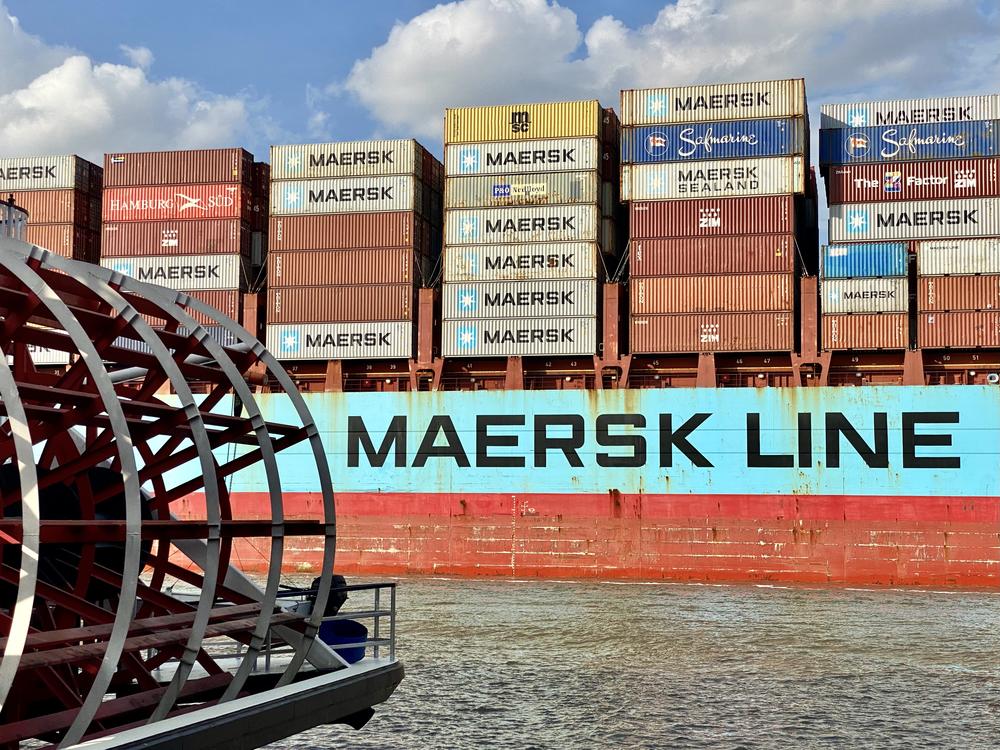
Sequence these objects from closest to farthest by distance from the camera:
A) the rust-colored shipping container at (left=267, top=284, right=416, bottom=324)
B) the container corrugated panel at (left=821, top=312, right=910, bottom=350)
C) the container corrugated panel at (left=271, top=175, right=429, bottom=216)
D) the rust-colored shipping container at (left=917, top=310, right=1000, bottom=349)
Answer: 1. the rust-colored shipping container at (left=917, top=310, right=1000, bottom=349)
2. the container corrugated panel at (left=821, top=312, right=910, bottom=350)
3. the rust-colored shipping container at (left=267, top=284, right=416, bottom=324)
4. the container corrugated panel at (left=271, top=175, right=429, bottom=216)

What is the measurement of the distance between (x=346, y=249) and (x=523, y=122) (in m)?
7.22

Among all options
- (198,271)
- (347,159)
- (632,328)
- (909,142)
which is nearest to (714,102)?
(909,142)

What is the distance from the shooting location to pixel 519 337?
36.3 meters

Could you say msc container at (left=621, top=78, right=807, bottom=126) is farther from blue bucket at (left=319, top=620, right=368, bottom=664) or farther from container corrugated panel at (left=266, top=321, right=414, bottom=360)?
blue bucket at (left=319, top=620, right=368, bottom=664)

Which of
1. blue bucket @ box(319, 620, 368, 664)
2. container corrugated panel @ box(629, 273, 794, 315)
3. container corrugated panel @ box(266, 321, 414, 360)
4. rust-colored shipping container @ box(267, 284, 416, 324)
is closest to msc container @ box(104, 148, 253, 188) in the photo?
rust-colored shipping container @ box(267, 284, 416, 324)

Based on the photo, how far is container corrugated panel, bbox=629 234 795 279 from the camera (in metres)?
35.3

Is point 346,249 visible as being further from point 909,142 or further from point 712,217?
point 909,142

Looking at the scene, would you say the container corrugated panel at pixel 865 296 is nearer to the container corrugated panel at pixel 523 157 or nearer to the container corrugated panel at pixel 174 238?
the container corrugated panel at pixel 523 157

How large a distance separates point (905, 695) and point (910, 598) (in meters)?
13.3

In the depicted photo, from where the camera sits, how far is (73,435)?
1068cm

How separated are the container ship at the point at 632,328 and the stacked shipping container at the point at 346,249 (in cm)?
9

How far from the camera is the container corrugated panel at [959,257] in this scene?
34438mm

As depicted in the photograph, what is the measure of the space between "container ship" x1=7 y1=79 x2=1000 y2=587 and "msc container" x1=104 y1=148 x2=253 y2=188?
0.11 meters

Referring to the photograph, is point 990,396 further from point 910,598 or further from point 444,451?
point 444,451
